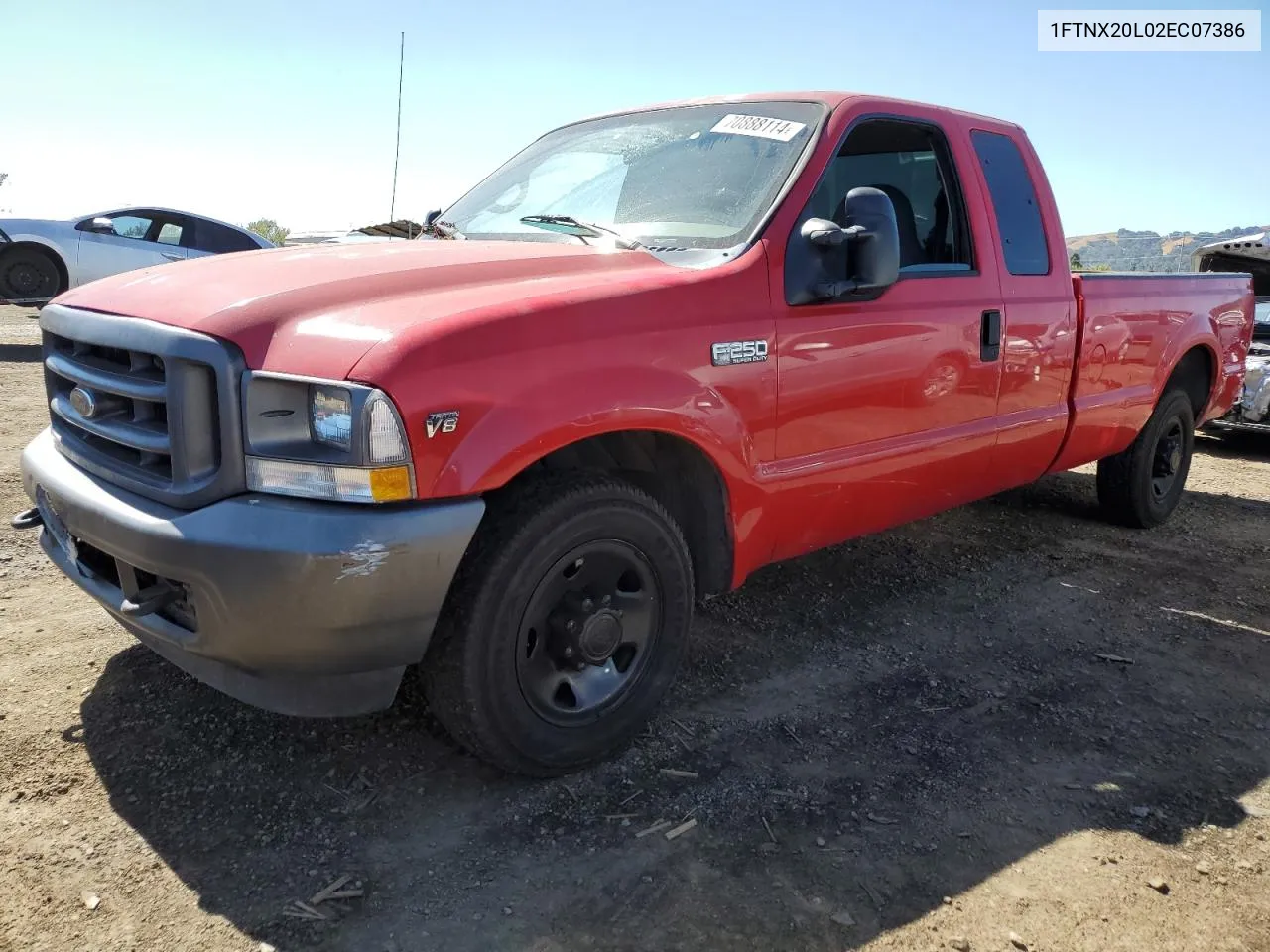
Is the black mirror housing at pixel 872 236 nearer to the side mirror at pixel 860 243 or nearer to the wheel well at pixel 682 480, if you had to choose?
the side mirror at pixel 860 243

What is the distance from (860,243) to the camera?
9.73ft

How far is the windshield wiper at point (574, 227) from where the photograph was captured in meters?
3.11

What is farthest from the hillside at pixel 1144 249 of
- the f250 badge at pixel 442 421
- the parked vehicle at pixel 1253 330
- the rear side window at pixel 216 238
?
the rear side window at pixel 216 238

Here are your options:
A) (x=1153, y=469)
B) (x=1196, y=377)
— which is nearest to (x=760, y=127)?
(x=1153, y=469)

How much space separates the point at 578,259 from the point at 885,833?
1.81m

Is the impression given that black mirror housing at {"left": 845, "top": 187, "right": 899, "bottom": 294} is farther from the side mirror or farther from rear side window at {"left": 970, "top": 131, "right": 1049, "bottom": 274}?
rear side window at {"left": 970, "top": 131, "right": 1049, "bottom": 274}

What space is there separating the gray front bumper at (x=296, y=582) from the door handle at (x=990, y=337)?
2329mm

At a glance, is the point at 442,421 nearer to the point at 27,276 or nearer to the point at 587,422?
the point at 587,422

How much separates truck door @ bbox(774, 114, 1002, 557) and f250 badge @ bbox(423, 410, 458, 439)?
1.15m

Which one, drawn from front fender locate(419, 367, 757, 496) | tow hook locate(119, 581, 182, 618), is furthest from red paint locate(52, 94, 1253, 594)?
tow hook locate(119, 581, 182, 618)

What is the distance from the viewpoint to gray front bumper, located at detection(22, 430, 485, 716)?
7.06ft

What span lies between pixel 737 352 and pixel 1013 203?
1.99 m

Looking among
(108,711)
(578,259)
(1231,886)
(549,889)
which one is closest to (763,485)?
(578,259)

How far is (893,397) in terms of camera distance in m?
3.43
